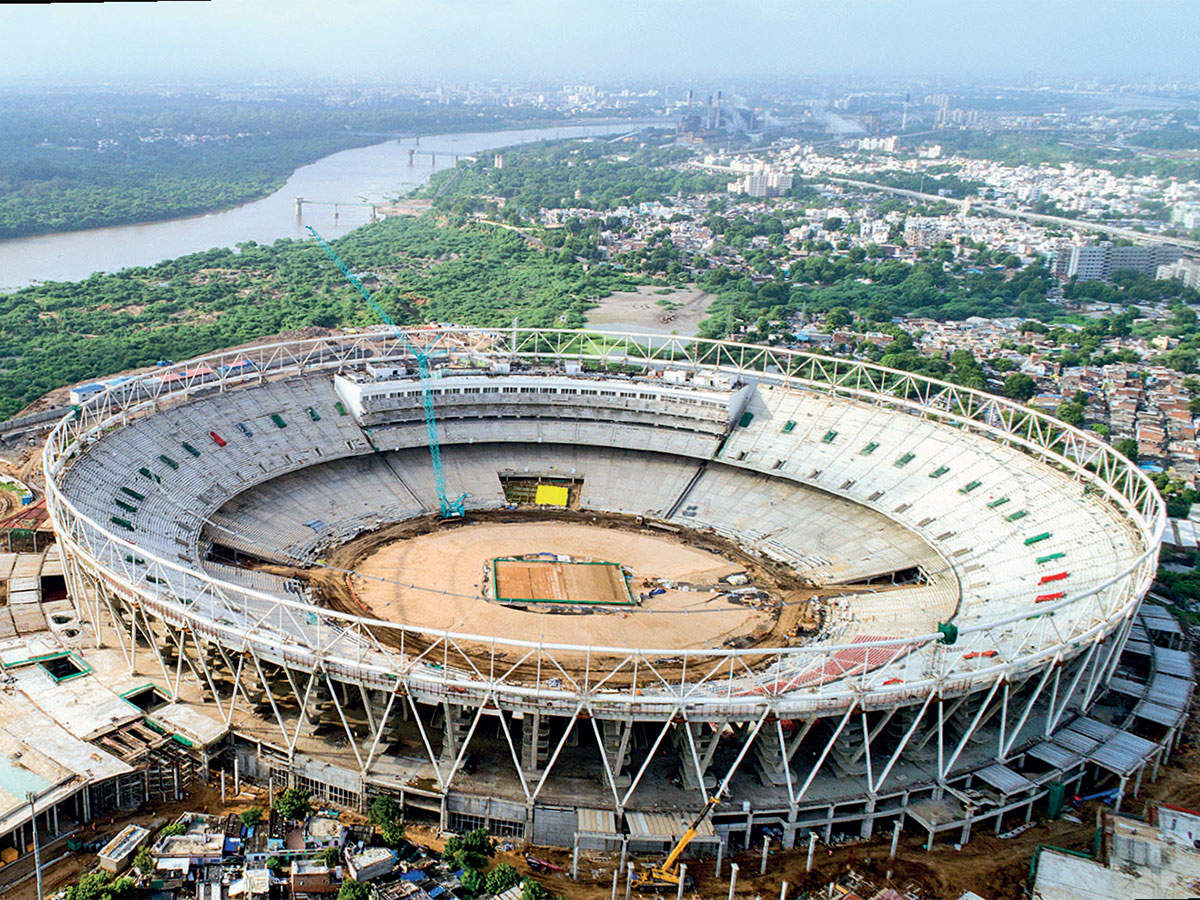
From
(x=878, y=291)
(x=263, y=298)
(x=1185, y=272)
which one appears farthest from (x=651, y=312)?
(x=1185, y=272)

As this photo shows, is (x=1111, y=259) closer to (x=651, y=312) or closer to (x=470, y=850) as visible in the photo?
(x=651, y=312)

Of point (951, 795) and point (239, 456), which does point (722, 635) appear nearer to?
point (951, 795)

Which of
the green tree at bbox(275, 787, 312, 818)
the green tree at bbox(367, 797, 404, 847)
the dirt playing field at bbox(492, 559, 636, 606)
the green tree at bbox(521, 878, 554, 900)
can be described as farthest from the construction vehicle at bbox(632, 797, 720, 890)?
the dirt playing field at bbox(492, 559, 636, 606)

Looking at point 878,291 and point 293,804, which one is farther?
point 878,291

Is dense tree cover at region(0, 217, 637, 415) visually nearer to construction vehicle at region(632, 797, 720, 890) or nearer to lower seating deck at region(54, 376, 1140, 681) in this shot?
lower seating deck at region(54, 376, 1140, 681)

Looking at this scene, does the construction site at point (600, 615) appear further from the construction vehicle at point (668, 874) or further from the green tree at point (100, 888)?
the green tree at point (100, 888)

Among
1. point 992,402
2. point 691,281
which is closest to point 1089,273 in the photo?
point 691,281
